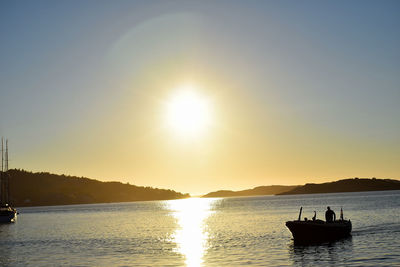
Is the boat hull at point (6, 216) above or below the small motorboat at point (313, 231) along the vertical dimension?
above

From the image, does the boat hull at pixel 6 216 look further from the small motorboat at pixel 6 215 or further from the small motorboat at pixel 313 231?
the small motorboat at pixel 313 231

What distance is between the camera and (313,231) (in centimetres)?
5094

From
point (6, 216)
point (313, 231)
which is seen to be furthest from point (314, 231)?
point (6, 216)

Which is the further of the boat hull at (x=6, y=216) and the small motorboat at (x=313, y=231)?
the boat hull at (x=6, y=216)

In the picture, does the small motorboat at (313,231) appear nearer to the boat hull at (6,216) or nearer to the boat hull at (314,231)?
A: the boat hull at (314,231)

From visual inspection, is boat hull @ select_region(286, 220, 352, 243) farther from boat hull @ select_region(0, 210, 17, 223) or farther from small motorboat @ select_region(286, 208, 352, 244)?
boat hull @ select_region(0, 210, 17, 223)

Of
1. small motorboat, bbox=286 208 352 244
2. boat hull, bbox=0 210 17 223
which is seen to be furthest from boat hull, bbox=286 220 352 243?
boat hull, bbox=0 210 17 223

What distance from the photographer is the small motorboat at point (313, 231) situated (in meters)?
50.4

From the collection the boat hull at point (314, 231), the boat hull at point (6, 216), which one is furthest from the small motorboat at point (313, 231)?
the boat hull at point (6, 216)

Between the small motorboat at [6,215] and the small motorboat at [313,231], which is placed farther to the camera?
the small motorboat at [6,215]

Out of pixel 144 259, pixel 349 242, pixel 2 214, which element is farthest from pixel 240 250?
pixel 2 214

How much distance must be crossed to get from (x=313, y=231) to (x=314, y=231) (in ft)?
0.54

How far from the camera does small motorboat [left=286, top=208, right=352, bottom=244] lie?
165 ft

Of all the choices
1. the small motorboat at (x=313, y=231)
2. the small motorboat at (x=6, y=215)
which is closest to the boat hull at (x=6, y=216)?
the small motorboat at (x=6, y=215)
